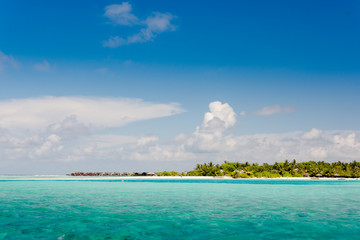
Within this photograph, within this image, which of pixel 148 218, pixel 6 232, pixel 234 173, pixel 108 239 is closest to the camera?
pixel 108 239

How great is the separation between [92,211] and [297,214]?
20.3m

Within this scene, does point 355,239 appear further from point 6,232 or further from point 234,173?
point 234,173

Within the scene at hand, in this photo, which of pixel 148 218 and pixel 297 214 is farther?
pixel 297 214

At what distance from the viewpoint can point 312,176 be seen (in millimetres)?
195875

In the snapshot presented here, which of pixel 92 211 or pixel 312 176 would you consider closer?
pixel 92 211

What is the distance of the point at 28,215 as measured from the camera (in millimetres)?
29094

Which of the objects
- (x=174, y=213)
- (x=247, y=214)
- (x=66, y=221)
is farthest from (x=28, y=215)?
(x=247, y=214)

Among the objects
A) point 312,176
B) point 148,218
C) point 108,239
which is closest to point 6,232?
point 108,239

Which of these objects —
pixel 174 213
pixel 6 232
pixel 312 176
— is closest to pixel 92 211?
pixel 174 213

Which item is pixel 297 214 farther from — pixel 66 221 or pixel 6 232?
pixel 6 232

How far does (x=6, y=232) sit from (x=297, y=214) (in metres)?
25.0

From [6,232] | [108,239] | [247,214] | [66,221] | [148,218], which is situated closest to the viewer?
[108,239]

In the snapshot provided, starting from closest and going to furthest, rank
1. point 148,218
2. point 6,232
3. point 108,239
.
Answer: point 108,239 < point 6,232 < point 148,218

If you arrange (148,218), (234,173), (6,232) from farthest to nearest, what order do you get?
(234,173), (148,218), (6,232)
